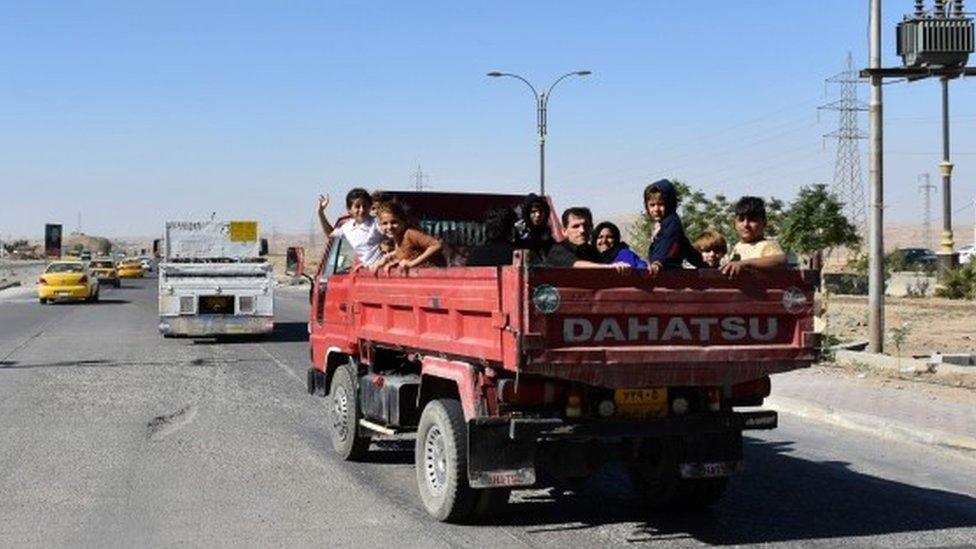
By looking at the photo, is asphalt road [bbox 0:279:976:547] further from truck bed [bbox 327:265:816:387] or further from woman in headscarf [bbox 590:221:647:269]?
woman in headscarf [bbox 590:221:647:269]

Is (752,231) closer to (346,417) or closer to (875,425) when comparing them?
(346,417)

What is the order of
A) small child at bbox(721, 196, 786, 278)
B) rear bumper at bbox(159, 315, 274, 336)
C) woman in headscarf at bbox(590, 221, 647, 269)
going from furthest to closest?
rear bumper at bbox(159, 315, 274, 336)
woman in headscarf at bbox(590, 221, 647, 269)
small child at bbox(721, 196, 786, 278)

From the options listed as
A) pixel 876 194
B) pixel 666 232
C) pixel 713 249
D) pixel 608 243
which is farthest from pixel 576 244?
pixel 876 194

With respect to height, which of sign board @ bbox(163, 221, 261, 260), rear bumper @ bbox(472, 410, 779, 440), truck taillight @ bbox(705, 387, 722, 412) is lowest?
rear bumper @ bbox(472, 410, 779, 440)

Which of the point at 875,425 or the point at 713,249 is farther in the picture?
the point at 875,425

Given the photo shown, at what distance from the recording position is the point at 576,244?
8.25 metres

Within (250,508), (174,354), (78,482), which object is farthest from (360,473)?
Answer: (174,354)

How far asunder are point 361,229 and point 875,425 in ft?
18.3

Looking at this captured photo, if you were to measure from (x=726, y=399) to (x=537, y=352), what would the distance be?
5.49 ft

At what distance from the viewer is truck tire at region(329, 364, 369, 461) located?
9.87 m

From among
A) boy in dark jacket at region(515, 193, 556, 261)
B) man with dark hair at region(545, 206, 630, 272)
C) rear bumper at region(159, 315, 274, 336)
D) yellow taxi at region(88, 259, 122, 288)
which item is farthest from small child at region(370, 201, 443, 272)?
yellow taxi at region(88, 259, 122, 288)

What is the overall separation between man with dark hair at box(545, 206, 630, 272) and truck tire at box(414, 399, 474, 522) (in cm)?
114

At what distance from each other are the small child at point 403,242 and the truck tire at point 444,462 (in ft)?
4.15

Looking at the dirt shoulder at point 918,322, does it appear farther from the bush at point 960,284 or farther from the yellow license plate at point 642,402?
the yellow license plate at point 642,402
